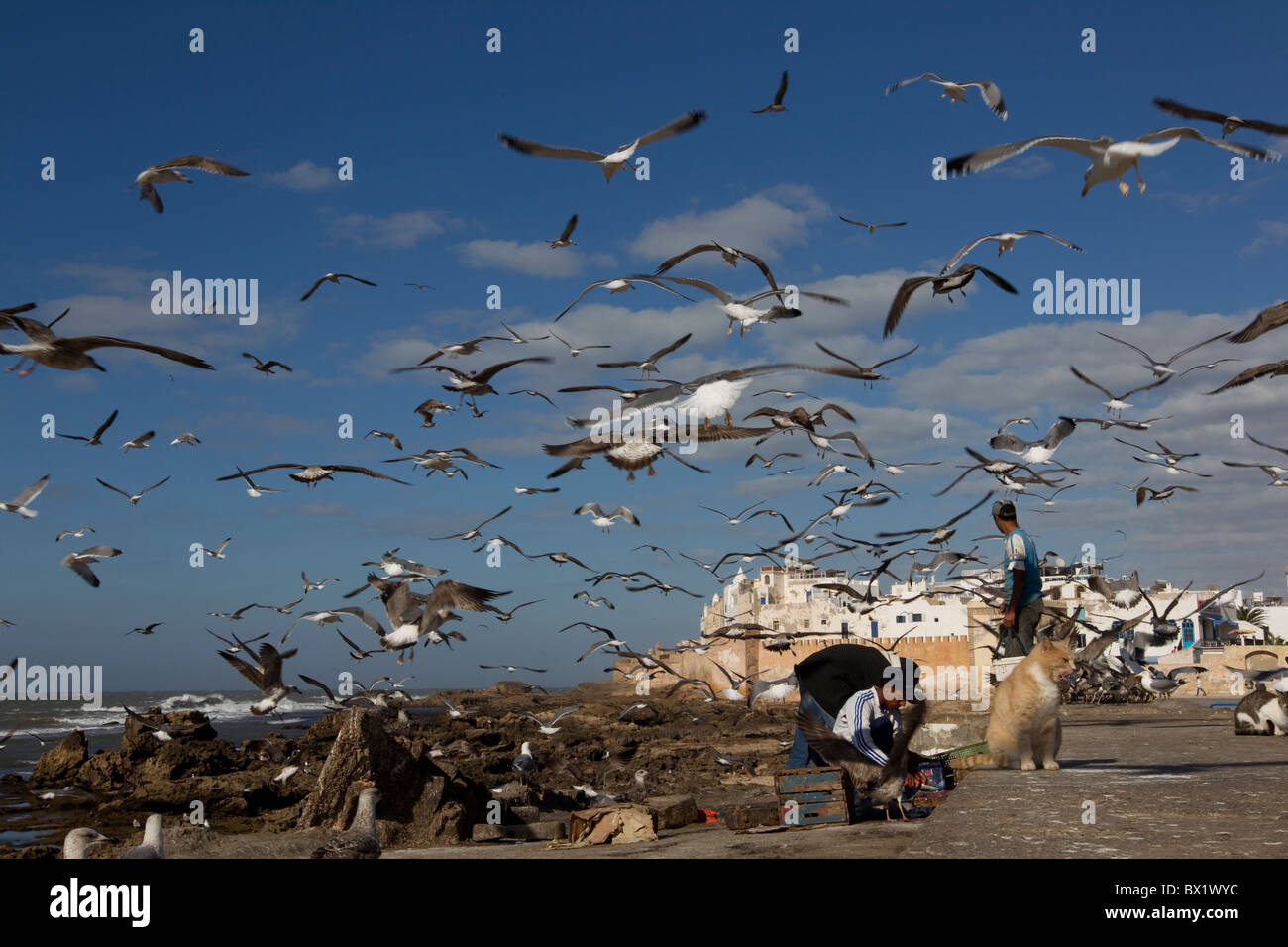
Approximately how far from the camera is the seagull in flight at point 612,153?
1063 centimetres

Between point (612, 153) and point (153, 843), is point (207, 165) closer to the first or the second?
point (612, 153)

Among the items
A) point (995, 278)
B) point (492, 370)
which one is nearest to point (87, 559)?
point (492, 370)

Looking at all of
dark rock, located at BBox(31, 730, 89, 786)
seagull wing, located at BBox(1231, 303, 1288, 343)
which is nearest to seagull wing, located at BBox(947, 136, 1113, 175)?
seagull wing, located at BBox(1231, 303, 1288, 343)

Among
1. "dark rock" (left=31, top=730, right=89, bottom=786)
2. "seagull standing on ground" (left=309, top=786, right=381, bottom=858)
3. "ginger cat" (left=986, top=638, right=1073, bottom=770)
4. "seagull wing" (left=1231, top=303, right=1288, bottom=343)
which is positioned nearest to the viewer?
"ginger cat" (left=986, top=638, right=1073, bottom=770)

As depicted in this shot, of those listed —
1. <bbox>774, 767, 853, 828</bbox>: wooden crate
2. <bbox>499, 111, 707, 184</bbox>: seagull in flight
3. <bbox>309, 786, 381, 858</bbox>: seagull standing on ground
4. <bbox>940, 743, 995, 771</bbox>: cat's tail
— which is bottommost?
<bbox>309, 786, 381, 858</bbox>: seagull standing on ground

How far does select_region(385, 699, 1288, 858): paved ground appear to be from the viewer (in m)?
4.77

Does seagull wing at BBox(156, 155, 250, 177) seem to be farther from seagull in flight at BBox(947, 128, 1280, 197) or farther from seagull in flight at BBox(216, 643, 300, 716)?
seagull in flight at BBox(947, 128, 1280, 197)

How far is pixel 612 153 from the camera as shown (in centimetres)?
1077

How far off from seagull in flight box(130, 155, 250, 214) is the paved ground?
8966 millimetres

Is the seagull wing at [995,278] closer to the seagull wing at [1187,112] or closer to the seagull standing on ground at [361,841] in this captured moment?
the seagull wing at [1187,112]

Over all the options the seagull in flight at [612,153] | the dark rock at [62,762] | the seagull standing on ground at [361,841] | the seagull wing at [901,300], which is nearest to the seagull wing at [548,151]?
the seagull in flight at [612,153]

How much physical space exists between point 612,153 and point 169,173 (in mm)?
6229
